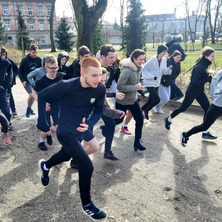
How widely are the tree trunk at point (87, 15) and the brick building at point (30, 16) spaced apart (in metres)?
52.2

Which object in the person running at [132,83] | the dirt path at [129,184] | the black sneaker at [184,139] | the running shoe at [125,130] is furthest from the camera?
the running shoe at [125,130]

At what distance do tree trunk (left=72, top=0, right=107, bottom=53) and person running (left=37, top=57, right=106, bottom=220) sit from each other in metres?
12.1

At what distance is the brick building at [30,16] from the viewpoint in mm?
64500

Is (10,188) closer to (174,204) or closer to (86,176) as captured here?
(86,176)

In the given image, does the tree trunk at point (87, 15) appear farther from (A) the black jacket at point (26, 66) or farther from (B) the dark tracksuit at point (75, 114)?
(B) the dark tracksuit at point (75, 114)

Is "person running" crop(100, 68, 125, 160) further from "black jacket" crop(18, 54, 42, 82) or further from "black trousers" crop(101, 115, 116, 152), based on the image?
"black jacket" crop(18, 54, 42, 82)

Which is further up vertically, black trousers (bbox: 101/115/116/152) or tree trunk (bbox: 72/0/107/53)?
tree trunk (bbox: 72/0/107/53)

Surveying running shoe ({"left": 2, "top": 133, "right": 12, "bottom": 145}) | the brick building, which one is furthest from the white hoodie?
the brick building

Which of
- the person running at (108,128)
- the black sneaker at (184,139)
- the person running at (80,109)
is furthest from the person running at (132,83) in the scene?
the person running at (80,109)

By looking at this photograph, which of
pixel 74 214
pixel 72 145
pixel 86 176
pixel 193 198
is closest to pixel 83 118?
pixel 72 145

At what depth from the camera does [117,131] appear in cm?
623

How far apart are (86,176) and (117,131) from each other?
10.8ft

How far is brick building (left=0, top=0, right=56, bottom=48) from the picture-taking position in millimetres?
64500

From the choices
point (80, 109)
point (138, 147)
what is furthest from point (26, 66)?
point (80, 109)
